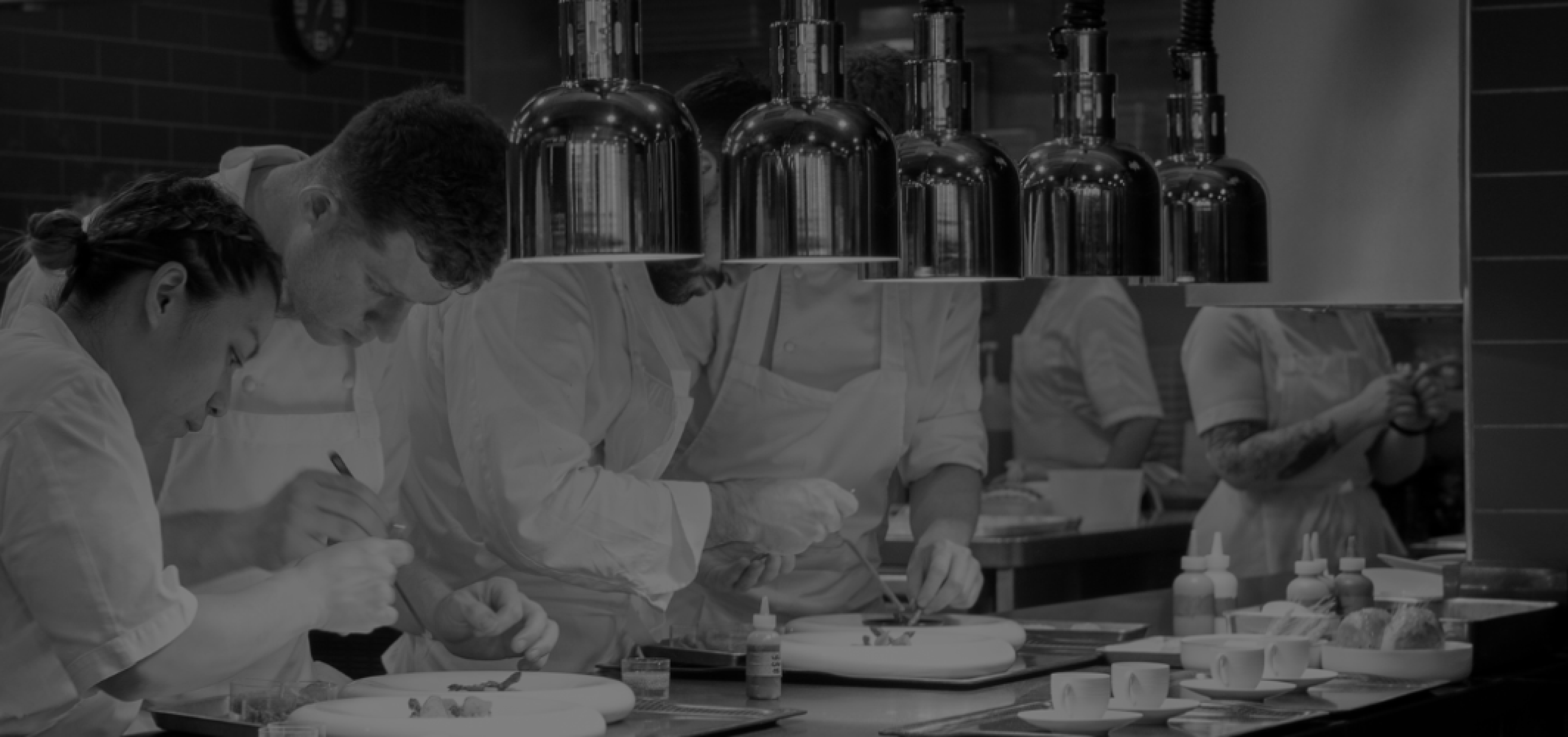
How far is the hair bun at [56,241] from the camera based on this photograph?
2.27 metres

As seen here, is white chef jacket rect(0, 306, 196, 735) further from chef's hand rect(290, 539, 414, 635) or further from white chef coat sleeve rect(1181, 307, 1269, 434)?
white chef coat sleeve rect(1181, 307, 1269, 434)

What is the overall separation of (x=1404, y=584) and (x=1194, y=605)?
0.71m

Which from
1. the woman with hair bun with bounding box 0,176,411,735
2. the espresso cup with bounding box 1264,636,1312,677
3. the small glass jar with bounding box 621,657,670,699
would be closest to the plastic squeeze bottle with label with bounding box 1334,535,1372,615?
the espresso cup with bounding box 1264,636,1312,677

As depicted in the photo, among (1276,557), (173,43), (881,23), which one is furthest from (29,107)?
(1276,557)

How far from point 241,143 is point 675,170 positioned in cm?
456

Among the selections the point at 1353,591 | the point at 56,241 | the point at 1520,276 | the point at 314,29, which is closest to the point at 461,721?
the point at 56,241

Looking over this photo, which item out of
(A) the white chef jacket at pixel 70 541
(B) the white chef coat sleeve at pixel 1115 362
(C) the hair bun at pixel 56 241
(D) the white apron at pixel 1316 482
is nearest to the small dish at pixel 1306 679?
(A) the white chef jacket at pixel 70 541

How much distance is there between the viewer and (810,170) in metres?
1.97

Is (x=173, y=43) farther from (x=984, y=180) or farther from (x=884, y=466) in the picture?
(x=984, y=180)

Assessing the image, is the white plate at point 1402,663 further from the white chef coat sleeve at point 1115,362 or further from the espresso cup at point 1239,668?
the white chef coat sleeve at point 1115,362

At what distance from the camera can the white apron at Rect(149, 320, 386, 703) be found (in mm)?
2961

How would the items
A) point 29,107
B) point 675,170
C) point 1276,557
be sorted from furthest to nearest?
point 29,107, point 1276,557, point 675,170

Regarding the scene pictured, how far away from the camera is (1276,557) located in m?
4.71

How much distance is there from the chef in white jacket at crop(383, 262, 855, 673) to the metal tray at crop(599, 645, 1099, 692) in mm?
119
